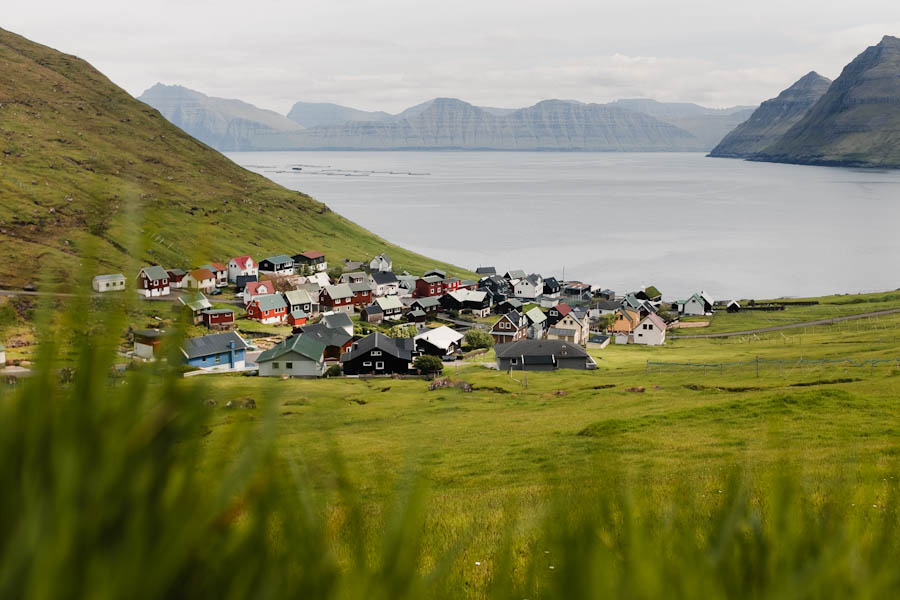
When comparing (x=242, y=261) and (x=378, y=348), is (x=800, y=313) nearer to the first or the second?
(x=378, y=348)

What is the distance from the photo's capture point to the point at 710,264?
5384 inches

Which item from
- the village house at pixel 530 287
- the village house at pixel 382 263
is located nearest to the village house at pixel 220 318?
the village house at pixel 382 263

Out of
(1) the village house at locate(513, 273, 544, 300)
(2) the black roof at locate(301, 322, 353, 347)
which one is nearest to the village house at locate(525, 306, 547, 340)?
(1) the village house at locate(513, 273, 544, 300)

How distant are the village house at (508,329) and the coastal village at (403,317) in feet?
0.45

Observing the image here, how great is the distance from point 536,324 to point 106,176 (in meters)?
64.1

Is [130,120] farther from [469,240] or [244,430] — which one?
[244,430]

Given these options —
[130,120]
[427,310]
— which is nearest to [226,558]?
[427,310]

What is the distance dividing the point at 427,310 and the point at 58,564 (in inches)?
4015

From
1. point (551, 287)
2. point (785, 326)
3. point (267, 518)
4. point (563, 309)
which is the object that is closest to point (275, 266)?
point (551, 287)

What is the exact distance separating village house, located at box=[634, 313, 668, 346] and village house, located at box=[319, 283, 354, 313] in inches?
1616

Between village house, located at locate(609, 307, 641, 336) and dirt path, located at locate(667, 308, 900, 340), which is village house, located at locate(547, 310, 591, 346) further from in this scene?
dirt path, located at locate(667, 308, 900, 340)

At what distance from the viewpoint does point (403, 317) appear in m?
100

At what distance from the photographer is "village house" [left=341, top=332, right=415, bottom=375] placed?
223ft

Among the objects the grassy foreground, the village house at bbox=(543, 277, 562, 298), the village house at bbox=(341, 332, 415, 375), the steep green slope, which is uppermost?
the steep green slope
